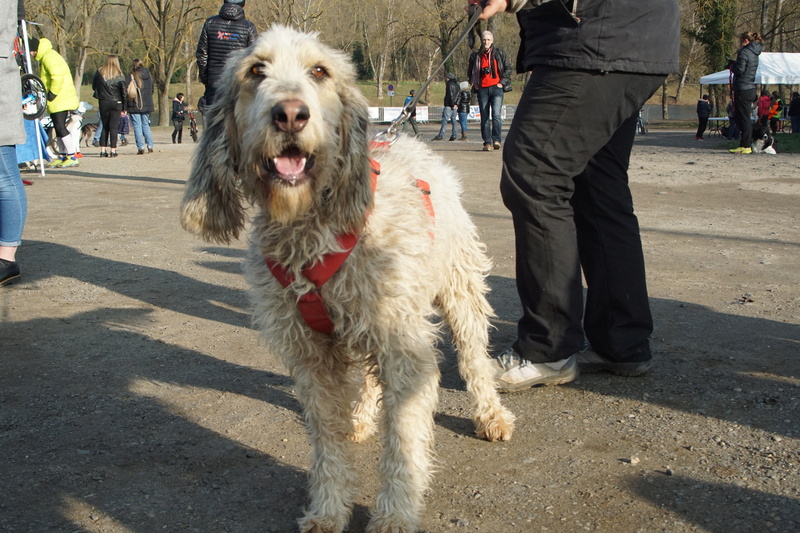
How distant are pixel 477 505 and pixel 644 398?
4.39 feet

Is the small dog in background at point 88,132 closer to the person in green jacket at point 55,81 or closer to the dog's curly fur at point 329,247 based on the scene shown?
the person in green jacket at point 55,81

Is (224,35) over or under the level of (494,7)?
over

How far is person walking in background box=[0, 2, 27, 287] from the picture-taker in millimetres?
5562

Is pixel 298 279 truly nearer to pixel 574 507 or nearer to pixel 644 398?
pixel 574 507

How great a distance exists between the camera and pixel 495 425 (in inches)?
129

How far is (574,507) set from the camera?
2.69m

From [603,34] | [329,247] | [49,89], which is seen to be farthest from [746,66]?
[329,247]

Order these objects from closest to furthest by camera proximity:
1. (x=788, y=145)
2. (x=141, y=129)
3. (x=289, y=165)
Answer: (x=289, y=165) → (x=141, y=129) → (x=788, y=145)

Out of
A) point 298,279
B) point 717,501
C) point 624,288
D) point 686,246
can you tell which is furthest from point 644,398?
point 686,246

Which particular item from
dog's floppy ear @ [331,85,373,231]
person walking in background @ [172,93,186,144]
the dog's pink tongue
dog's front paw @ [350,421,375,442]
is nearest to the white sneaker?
dog's front paw @ [350,421,375,442]

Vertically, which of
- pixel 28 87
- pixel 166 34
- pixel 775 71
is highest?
pixel 166 34

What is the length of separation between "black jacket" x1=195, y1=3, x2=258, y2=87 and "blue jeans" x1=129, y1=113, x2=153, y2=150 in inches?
435

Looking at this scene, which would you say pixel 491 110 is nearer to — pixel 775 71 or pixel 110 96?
pixel 110 96

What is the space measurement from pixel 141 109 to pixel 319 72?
56.7 feet
